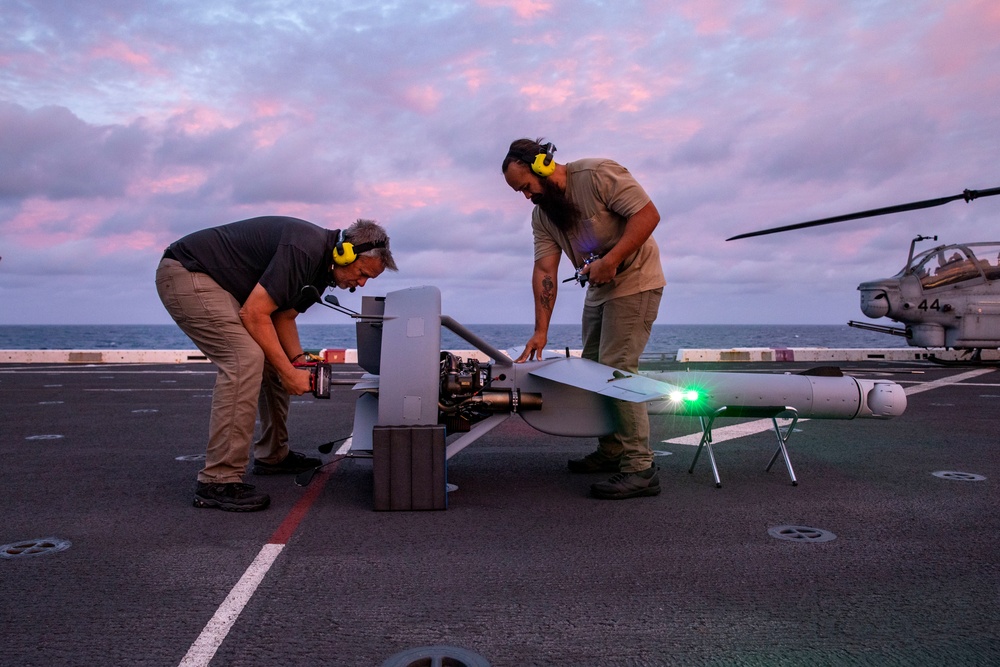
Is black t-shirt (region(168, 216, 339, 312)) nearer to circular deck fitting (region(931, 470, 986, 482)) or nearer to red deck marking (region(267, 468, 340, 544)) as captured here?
red deck marking (region(267, 468, 340, 544))

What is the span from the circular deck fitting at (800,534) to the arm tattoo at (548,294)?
86.6 inches

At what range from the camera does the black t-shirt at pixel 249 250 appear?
419 cm

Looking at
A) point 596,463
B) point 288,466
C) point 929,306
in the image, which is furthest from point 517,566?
point 929,306

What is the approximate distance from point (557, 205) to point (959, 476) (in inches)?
140

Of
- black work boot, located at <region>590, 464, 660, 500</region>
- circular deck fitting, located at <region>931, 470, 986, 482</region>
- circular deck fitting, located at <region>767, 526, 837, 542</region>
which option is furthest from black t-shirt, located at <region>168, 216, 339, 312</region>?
circular deck fitting, located at <region>931, 470, 986, 482</region>

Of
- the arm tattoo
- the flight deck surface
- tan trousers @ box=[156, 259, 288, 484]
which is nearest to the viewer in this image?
the flight deck surface

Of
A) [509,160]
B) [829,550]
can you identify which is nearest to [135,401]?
[509,160]

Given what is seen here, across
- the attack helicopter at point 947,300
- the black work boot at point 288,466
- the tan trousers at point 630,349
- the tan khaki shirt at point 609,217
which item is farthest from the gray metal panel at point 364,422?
the attack helicopter at point 947,300

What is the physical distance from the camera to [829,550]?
11.1 ft

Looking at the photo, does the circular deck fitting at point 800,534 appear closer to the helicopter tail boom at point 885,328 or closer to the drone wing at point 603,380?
the drone wing at point 603,380

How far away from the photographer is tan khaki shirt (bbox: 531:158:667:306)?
4449 mm

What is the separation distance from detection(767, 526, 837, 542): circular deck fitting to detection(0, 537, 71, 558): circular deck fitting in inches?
141

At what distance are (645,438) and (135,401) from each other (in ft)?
27.5

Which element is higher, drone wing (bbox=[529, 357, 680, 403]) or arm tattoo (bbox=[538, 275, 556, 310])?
arm tattoo (bbox=[538, 275, 556, 310])
